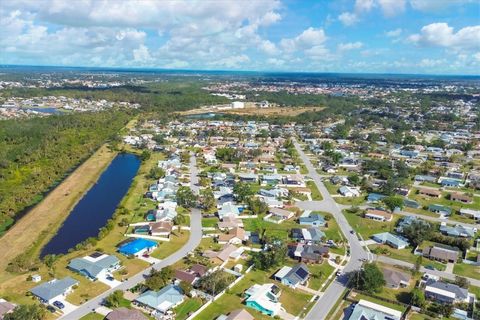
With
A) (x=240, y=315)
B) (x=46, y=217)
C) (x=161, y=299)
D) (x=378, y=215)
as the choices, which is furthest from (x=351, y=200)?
(x=46, y=217)

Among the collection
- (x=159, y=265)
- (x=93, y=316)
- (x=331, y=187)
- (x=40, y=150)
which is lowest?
(x=93, y=316)

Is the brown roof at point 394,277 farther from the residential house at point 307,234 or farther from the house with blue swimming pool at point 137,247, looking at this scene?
the house with blue swimming pool at point 137,247

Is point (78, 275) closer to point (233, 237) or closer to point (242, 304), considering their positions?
point (242, 304)

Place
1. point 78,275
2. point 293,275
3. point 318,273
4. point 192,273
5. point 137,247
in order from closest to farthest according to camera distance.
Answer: point 192,273 < point 293,275 < point 78,275 < point 318,273 < point 137,247

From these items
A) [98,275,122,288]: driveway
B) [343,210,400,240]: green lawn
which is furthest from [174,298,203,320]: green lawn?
[343,210,400,240]: green lawn

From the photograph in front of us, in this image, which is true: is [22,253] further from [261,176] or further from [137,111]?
[137,111]
